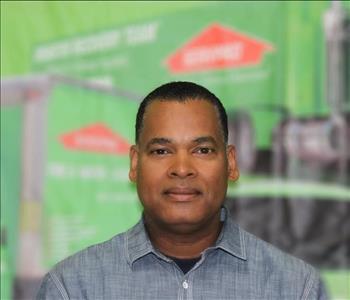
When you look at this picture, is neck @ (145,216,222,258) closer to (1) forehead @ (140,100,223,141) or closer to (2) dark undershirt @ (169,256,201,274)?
(2) dark undershirt @ (169,256,201,274)

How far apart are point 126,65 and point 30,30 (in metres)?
0.33

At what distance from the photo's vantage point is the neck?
134cm

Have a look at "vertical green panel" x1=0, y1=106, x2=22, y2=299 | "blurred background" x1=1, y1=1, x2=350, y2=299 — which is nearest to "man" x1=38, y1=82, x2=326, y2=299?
"blurred background" x1=1, y1=1, x2=350, y2=299

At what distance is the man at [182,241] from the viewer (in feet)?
4.17

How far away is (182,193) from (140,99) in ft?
2.37

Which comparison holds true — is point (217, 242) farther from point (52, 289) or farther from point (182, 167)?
point (52, 289)

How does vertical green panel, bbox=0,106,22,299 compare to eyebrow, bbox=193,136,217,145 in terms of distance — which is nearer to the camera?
eyebrow, bbox=193,136,217,145

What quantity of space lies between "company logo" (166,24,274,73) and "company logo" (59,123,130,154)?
0.27m

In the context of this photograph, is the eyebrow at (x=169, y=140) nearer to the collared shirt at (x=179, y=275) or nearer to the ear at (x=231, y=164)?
the ear at (x=231, y=164)

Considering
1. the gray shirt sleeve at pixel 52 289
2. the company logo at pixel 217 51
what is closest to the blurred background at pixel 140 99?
the company logo at pixel 217 51

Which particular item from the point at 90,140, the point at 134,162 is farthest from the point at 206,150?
the point at 90,140

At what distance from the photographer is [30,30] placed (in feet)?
6.85

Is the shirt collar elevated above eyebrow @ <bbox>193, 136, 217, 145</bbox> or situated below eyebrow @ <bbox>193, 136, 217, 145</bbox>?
below

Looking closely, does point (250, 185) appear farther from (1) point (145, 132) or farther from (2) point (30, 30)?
(2) point (30, 30)
